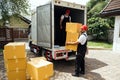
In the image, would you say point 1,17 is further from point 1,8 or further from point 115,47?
point 115,47

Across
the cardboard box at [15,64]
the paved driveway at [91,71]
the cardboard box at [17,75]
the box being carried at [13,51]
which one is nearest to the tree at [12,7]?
the paved driveway at [91,71]

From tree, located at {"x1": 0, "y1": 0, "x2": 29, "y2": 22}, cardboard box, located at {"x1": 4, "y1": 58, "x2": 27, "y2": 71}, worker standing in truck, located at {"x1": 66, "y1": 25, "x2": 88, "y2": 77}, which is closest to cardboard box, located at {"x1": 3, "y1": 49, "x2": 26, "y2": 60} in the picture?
cardboard box, located at {"x1": 4, "y1": 58, "x2": 27, "y2": 71}

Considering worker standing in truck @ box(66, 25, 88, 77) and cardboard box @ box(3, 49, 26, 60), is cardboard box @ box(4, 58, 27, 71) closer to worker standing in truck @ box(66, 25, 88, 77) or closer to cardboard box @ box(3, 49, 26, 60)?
cardboard box @ box(3, 49, 26, 60)

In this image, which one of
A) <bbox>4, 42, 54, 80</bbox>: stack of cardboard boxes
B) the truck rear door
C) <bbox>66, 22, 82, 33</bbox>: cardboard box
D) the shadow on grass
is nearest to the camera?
<bbox>4, 42, 54, 80</bbox>: stack of cardboard boxes

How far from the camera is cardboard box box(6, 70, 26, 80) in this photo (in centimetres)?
541

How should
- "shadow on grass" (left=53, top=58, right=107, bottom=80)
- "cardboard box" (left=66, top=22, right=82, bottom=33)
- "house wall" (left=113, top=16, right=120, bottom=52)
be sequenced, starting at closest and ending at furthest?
"shadow on grass" (left=53, top=58, right=107, bottom=80) → "cardboard box" (left=66, top=22, right=82, bottom=33) → "house wall" (left=113, top=16, right=120, bottom=52)

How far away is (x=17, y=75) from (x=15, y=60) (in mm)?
504

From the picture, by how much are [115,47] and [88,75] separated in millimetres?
6364

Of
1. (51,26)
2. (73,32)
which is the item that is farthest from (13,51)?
(73,32)

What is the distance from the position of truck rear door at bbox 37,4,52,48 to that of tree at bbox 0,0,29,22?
8.64 meters

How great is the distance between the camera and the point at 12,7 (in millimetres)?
16281

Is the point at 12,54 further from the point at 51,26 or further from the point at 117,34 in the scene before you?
the point at 117,34

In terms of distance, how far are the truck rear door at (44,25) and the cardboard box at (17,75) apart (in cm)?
216

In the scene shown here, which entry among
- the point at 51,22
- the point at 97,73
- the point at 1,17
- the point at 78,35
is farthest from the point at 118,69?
the point at 1,17
